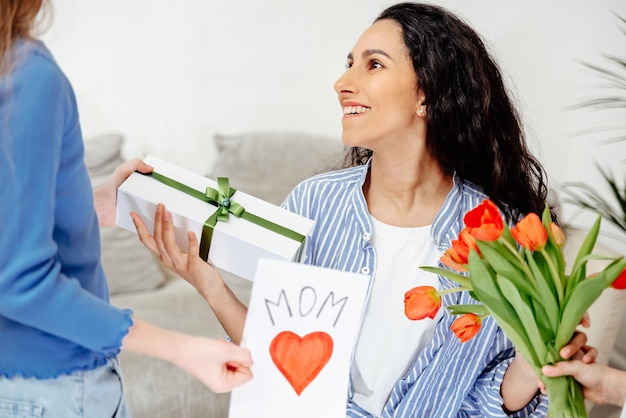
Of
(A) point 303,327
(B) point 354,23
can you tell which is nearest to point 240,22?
(B) point 354,23

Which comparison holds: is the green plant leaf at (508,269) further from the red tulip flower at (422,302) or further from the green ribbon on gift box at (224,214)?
the green ribbon on gift box at (224,214)

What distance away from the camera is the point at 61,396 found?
936 mm

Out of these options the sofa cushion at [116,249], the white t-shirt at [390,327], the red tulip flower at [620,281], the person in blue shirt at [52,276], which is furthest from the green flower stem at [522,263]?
the sofa cushion at [116,249]

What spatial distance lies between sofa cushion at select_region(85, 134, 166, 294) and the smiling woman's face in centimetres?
116

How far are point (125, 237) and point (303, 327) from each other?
4.99ft

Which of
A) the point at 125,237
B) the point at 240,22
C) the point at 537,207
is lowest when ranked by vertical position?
the point at 125,237

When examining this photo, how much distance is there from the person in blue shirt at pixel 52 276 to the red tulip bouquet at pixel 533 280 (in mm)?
350

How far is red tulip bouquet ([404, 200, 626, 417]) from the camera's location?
39.1 inches

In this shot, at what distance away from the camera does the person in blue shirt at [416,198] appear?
1.51m

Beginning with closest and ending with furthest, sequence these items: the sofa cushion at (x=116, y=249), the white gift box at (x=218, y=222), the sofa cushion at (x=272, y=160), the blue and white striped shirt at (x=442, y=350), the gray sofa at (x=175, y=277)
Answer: the white gift box at (x=218, y=222) < the blue and white striped shirt at (x=442, y=350) < the gray sofa at (x=175, y=277) < the sofa cushion at (x=116, y=249) < the sofa cushion at (x=272, y=160)

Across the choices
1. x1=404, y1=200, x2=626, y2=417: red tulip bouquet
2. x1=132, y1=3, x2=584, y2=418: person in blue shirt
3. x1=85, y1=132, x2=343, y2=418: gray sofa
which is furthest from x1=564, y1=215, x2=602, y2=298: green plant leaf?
x1=85, y1=132, x2=343, y2=418: gray sofa

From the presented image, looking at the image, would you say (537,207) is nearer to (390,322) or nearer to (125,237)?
(390,322)

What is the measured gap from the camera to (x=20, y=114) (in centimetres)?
80

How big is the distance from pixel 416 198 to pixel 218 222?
488 mm
